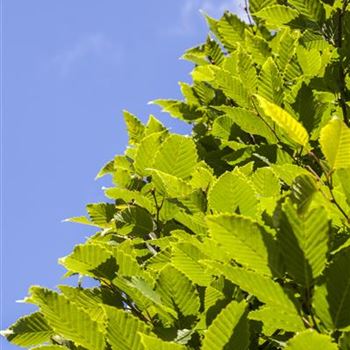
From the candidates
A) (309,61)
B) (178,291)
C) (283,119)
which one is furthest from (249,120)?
(283,119)

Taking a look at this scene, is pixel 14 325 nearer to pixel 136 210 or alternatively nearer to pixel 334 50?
pixel 136 210

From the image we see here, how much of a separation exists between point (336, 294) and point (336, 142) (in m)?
0.39

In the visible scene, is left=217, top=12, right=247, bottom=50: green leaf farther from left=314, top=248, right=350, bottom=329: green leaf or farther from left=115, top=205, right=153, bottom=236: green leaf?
left=314, top=248, right=350, bottom=329: green leaf

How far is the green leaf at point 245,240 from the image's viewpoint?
4.68ft

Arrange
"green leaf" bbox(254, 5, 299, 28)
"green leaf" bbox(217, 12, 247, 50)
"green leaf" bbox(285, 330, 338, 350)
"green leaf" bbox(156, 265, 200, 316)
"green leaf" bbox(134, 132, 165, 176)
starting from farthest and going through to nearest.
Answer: "green leaf" bbox(217, 12, 247, 50) → "green leaf" bbox(254, 5, 299, 28) → "green leaf" bbox(134, 132, 165, 176) → "green leaf" bbox(156, 265, 200, 316) → "green leaf" bbox(285, 330, 338, 350)

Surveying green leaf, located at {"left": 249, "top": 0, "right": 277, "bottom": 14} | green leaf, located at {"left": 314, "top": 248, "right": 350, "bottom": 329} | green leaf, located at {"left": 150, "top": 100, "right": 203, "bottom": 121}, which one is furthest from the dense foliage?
green leaf, located at {"left": 150, "top": 100, "right": 203, "bottom": 121}

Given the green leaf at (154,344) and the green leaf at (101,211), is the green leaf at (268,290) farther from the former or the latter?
the green leaf at (101,211)

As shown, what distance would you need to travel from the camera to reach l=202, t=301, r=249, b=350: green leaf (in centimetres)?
145

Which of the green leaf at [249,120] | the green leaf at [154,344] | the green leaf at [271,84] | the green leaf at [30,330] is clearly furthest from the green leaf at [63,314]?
the green leaf at [271,84]

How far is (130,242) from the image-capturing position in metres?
2.88

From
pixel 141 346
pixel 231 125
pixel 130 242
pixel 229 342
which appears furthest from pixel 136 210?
pixel 229 342

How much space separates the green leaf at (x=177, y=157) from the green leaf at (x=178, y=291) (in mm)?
662

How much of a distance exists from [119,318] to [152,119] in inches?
91.1

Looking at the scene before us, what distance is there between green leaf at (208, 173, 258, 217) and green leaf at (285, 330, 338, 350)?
2.10 ft
